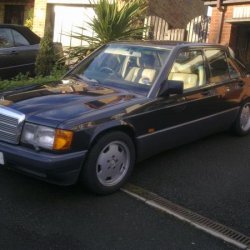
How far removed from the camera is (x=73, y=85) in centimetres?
555

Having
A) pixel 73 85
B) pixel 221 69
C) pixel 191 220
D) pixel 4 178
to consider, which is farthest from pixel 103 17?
pixel 191 220

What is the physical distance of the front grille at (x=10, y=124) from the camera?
452 cm

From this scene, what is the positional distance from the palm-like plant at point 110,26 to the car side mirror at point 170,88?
16.1 ft

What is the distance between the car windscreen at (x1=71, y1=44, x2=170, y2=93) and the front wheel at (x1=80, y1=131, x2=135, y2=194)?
0.78m

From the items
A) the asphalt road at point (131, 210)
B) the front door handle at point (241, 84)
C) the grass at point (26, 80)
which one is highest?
the front door handle at point (241, 84)

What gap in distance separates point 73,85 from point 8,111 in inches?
43.0

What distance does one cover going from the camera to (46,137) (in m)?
4.36

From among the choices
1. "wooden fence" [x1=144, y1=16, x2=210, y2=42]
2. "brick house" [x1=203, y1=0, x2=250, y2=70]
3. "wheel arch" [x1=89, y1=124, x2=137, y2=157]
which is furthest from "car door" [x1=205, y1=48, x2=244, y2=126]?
"wooden fence" [x1=144, y1=16, x2=210, y2=42]

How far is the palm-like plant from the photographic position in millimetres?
10055

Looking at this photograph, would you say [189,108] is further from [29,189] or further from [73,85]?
[29,189]

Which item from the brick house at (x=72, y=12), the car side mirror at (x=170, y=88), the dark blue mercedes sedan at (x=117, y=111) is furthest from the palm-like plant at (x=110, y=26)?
the car side mirror at (x=170, y=88)

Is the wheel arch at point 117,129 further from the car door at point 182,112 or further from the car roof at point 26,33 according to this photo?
the car roof at point 26,33

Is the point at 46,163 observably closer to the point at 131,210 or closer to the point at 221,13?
the point at 131,210

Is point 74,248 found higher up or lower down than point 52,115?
lower down
